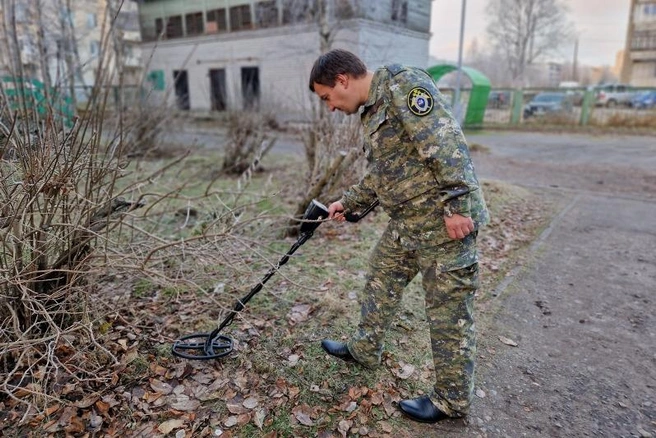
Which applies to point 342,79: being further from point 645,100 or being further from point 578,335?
point 645,100

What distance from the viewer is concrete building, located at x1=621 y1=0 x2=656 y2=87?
126ft

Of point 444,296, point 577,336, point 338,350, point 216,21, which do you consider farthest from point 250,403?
point 216,21

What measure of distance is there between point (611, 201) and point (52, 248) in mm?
7037

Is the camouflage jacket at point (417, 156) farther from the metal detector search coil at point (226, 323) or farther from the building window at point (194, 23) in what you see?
the building window at point (194, 23)

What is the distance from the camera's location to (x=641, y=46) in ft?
128

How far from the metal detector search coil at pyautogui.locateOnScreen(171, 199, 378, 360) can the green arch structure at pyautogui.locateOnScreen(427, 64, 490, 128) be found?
15.6m

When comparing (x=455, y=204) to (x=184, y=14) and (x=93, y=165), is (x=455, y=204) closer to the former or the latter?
(x=93, y=165)

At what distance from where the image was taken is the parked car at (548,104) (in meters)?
17.4

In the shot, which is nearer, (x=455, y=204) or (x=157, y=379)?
(x=455, y=204)

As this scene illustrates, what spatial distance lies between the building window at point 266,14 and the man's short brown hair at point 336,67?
18.1 metres

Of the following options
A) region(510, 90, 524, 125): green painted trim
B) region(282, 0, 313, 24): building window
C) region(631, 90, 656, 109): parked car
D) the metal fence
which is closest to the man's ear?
the metal fence

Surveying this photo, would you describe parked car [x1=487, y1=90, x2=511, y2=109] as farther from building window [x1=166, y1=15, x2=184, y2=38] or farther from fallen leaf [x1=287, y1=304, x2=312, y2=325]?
fallen leaf [x1=287, y1=304, x2=312, y2=325]

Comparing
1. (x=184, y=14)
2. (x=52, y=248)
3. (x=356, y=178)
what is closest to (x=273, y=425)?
(x=52, y=248)

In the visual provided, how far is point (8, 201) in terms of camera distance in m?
2.20
